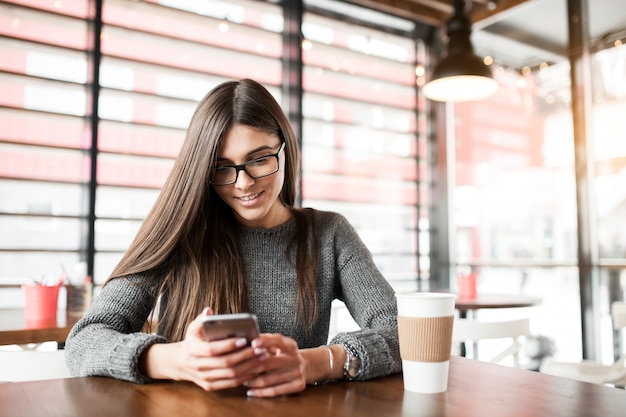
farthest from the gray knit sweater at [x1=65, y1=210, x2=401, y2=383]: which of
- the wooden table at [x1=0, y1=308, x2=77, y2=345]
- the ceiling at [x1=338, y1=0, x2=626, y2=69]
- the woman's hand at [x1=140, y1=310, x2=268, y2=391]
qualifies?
the ceiling at [x1=338, y1=0, x2=626, y2=69]

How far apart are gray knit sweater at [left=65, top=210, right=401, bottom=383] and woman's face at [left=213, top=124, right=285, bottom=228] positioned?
0.13 m

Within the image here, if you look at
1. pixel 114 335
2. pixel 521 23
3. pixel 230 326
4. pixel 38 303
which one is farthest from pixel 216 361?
pixel 521 23

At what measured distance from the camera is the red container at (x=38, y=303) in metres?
2.44

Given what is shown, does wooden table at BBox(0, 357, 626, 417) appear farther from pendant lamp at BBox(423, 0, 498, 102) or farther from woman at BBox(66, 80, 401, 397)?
pendant lamp at BBox(423, 0, 498, 102)

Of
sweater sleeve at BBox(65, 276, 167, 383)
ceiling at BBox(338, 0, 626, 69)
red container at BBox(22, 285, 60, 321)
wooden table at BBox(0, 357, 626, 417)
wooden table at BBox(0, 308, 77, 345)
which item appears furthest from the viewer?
ceiling at BBox(338, 0, 626, 69)

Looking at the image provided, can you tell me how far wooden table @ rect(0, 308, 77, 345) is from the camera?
2113 millimetres

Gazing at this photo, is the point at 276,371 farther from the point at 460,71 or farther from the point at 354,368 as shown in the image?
the point at 460,71

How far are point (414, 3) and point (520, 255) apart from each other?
8.04ft

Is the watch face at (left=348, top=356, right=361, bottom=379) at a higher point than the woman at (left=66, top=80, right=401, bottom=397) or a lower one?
lower

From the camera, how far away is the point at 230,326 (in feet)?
2.86

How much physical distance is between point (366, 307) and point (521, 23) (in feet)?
13.4

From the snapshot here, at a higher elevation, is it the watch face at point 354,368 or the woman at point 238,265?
the woman at point 238,265

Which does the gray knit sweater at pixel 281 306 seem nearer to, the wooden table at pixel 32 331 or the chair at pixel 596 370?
the wooden table at pixel 32 331

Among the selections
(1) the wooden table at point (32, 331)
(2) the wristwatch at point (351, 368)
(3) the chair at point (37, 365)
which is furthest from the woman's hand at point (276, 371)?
(1) the wooden table at point (32, 331)
